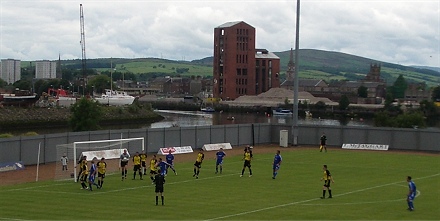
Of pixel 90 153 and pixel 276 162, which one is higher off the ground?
pixel 276 162

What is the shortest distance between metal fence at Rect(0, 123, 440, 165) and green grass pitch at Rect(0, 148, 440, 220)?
1188cm

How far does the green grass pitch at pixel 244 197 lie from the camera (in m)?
30.9

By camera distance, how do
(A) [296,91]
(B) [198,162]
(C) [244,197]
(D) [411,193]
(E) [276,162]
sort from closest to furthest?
1. (D) [411,193]
2. (C) [244,197]
3. (E) [276,162]
4. (B) [198,162]
5. (A) [296,91]

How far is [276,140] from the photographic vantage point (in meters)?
76.3

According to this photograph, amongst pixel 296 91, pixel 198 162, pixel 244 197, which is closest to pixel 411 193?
pixel 244 197

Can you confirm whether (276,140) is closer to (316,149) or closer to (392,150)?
(316,149)

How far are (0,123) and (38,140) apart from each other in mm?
79874

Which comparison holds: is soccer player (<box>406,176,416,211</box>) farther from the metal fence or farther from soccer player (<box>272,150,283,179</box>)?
the metal fence

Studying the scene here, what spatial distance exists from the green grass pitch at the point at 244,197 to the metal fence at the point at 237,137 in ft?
39.0

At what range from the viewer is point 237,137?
73.9m

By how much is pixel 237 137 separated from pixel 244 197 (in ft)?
123

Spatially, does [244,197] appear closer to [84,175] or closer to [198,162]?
[198,162]

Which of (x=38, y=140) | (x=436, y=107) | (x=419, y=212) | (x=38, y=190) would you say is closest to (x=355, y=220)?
(x=419, y=212)

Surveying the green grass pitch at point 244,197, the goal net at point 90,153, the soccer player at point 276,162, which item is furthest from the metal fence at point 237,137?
the soccer player at point 276,162
